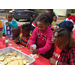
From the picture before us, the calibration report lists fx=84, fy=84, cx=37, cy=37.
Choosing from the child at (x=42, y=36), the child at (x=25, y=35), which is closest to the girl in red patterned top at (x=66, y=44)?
the child at (x=42, y=36)

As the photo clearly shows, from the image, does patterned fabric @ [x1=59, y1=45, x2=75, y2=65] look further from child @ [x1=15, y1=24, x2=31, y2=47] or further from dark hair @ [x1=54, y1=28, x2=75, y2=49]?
child @ [x1=15, y1=24, x2=31, y2=47]

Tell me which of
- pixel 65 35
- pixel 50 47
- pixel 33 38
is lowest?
pixel 50 47

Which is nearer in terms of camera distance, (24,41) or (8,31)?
(24,41)

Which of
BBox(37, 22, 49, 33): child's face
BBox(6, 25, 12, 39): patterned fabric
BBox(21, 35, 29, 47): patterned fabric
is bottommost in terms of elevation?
BBox(21, 35, 29, 47): patterned fabric

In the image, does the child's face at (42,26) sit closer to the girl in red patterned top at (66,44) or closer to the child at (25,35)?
the girl in red patterned top at (66,44)

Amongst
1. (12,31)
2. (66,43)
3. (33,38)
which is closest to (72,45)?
(66,43)

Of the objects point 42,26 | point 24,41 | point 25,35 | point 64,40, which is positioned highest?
point 42,26

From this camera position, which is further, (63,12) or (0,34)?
(63,12)

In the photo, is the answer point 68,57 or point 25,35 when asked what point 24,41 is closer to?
point 25,35

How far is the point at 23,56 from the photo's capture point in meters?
1.54

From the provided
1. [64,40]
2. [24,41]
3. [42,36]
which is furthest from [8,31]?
[64,40]

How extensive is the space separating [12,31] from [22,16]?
5.66 m

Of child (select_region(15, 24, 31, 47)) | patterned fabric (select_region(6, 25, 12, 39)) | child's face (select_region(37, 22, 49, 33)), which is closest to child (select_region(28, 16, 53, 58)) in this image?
child's face (select_region(37, 22, 49, 33))

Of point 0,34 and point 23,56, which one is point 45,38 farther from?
point 0,34
